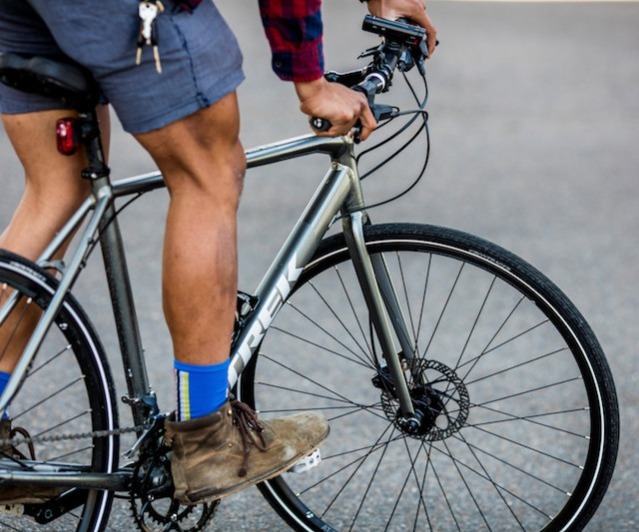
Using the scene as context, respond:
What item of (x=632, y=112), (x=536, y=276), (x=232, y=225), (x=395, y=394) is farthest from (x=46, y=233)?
(x=632, y=112)

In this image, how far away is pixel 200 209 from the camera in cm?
230

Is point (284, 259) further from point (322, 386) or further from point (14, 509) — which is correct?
point (14, 509)

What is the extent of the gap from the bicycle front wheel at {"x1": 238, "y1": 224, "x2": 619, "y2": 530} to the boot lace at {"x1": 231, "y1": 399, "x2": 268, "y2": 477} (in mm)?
278

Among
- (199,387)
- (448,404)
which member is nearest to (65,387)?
(199,387)

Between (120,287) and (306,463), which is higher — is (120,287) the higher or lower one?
the higher one

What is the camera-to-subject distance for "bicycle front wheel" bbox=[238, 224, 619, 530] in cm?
270

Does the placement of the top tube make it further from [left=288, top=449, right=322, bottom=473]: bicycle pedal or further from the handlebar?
[left=288, top=449, right=322, bottom=473]: bicycle pedal

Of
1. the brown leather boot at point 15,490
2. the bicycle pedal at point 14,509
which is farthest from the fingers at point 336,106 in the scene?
the bicycle pedal at point 14,509

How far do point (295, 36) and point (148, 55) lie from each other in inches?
12.7

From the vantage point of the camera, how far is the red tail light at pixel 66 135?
2330 millimetres

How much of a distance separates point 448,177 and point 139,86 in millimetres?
4588

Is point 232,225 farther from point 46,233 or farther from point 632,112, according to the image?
point 632,112

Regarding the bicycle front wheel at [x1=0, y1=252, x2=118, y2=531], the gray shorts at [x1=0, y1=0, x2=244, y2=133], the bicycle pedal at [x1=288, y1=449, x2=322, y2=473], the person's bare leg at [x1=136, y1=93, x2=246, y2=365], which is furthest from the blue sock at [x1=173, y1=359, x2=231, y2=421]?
the gray shorts at [x1=0, y1=0, x2=244, y2=133]

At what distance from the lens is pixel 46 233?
248 centimetres
